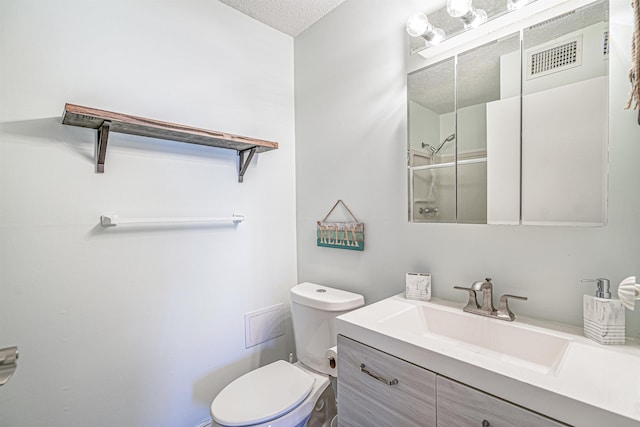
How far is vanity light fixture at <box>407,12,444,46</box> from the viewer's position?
1196 millimetres

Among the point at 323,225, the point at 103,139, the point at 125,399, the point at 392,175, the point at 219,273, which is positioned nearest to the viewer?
the point at 103,139

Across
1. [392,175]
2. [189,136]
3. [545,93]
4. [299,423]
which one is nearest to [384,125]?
[392,175]

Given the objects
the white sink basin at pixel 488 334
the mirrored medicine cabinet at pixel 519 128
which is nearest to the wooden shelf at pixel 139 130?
the mirrored medicine cabinet at pixel 519 128

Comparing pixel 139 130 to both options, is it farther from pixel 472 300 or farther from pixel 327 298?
pixel 472 300

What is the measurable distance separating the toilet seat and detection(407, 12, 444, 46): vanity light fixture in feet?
5.23

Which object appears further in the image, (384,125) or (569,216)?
(384,125)

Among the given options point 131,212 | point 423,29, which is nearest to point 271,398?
point 131,212

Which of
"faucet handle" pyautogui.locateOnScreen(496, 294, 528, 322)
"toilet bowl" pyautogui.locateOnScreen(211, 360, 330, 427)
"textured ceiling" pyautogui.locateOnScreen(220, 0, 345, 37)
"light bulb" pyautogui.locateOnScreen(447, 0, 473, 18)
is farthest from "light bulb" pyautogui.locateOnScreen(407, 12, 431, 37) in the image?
"toilet bowl" pyautogui.locateOnScreen(211, 360, 330, 427)

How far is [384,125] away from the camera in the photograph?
1461 mm

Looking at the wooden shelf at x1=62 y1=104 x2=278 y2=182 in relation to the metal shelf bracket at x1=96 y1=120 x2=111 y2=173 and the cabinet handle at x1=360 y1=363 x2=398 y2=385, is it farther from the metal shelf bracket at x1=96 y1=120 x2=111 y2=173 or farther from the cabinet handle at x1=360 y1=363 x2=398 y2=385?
the cabinet handle at x1=360 y1=363 x2=398 y2=385

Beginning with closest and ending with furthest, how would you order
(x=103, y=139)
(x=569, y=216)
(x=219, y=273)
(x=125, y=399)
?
1. (x=569, y=216)
2. (x=103, y=139)
3. (x=125, y=399)
4. (x=219, y=273)

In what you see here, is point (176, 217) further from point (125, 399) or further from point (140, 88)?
point (125, 399)

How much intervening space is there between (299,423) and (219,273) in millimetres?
828

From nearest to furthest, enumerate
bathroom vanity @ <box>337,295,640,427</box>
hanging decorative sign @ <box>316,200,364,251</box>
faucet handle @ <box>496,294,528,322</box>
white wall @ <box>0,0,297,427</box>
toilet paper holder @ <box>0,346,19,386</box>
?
bathroom vanity @ <box>337,295,640,427</box>
toilet paper holder @ <box>0,346,19,386</box>
faucet handle @ <box>496,294,528,322</box>
white wall @ <box>0,0,297,427</box>
hanging decorative sign @ <box>316,200,364,251</box>
